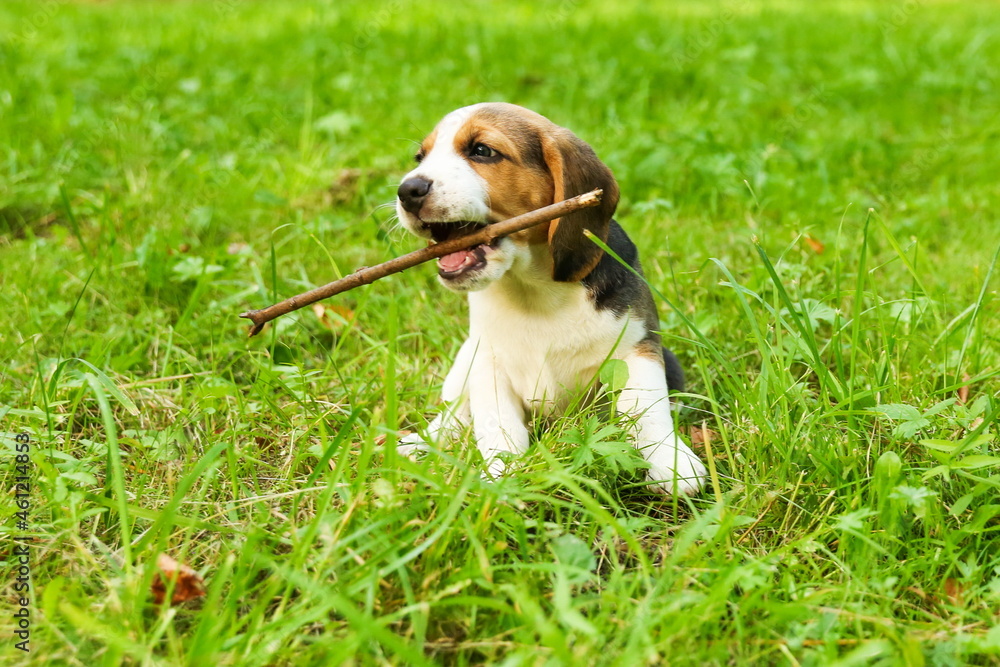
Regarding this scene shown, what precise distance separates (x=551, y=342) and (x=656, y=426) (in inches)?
18.4

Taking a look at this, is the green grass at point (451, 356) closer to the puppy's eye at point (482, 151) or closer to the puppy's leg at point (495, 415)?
the puppy's leg at point (495, 415)

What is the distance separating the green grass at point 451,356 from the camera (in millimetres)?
2068

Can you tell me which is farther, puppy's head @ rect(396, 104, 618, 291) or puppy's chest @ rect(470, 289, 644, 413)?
puppy's chest @ rect(470, 289, 644, 413)

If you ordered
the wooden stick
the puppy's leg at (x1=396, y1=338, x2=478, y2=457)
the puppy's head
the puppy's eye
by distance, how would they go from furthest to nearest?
the puppy's leg at (x1=396, y1=338, x2=478, y2=457) → the puppy's eye → the puppy's head → the wooden stick

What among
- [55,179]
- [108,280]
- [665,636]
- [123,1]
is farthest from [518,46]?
[123,1]

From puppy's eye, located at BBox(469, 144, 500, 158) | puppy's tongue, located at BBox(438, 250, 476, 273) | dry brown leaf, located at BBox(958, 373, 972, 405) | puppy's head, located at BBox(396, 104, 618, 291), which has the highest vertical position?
puppy's eye, located at BBox(469, 144, 500, 158)

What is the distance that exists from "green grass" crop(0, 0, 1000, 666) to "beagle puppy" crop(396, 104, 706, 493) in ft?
0.61

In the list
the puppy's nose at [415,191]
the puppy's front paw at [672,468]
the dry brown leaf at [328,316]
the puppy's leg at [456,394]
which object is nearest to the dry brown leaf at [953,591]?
the puppy's front paw at [672,468]

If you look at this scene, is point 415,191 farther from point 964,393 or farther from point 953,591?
point 964,393

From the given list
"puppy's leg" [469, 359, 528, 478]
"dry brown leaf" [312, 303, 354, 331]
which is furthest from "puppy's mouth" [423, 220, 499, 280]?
"dry brown leaf" [312, 303, 354, 331]

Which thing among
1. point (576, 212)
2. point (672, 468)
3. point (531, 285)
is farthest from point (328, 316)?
point (672, 468)

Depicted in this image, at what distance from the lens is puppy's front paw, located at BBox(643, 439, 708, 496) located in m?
2.71

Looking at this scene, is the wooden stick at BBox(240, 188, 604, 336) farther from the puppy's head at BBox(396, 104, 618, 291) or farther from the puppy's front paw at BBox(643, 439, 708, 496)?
the puppy's front paw at BBox(643, 439, 708, 496)

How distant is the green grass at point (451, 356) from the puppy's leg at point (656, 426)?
0.26 ft
